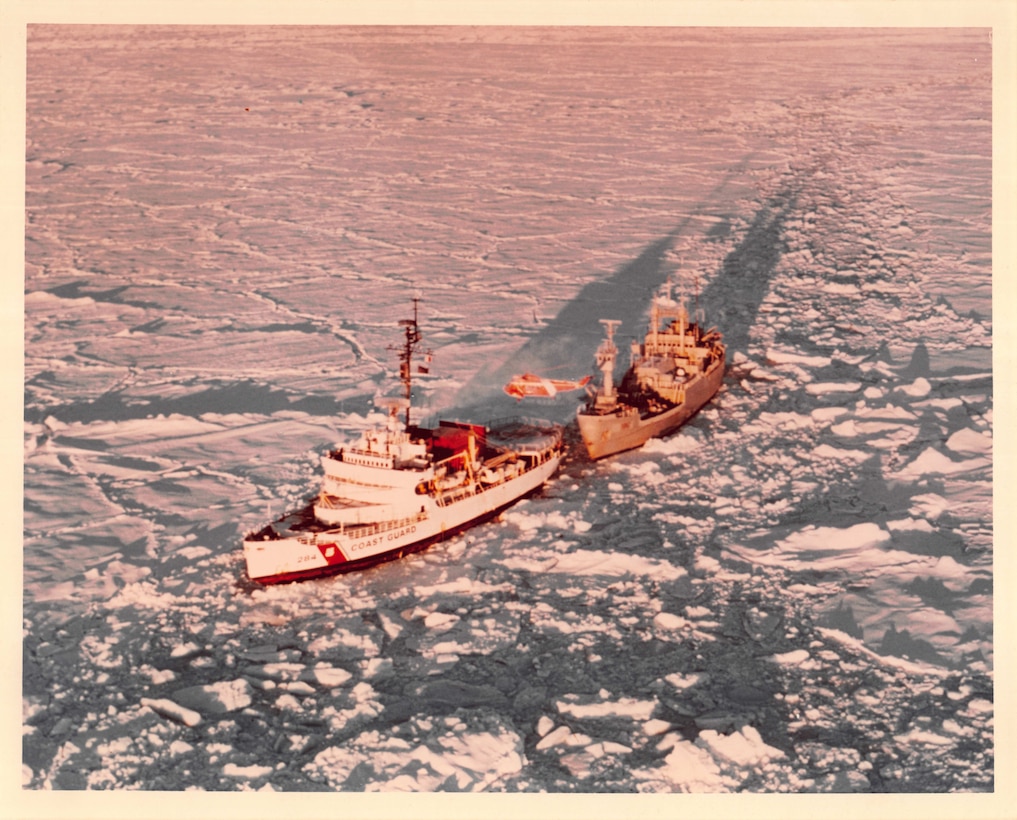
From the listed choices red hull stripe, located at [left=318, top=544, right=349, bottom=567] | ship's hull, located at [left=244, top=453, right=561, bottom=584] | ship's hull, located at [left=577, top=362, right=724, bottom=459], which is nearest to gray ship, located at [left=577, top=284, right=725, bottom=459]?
ship's hull, located at [left=577, top=362, right=724, bottom=459]

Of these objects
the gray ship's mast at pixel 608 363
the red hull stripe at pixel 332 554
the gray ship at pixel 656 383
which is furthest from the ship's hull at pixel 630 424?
the red hull stripe at pixel 332 554

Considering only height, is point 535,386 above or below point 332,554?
above

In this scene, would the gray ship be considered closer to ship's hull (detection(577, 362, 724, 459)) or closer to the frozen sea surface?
ship's hull (detection(577, 362, 724, 459))

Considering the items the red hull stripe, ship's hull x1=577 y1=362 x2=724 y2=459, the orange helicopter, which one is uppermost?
the orange helicopter

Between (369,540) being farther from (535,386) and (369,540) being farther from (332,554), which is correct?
(535,386)

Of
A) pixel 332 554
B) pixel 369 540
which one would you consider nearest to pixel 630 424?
pixel 369 540

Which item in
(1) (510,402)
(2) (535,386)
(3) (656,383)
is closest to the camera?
(2) (535,386)

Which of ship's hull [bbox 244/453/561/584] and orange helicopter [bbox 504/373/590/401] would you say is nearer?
ship's hull [bbox 244/453/561/584]
